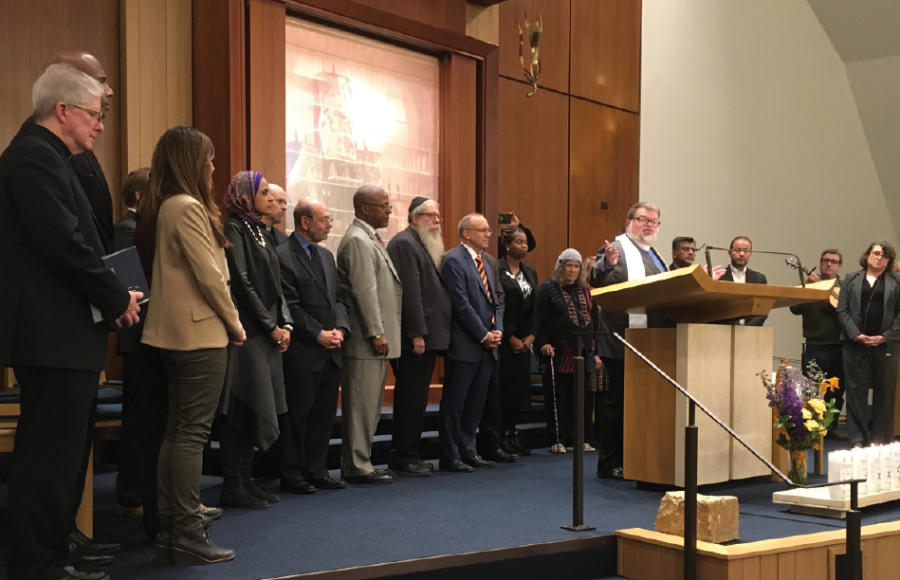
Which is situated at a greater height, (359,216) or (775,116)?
(775,116)

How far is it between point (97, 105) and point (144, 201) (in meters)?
0.53

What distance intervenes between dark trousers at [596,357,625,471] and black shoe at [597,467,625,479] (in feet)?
0.04

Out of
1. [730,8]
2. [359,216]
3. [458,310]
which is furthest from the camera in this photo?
[730,8]

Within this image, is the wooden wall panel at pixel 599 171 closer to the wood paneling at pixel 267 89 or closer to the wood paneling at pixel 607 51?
the wood paneling at pixel 607 51

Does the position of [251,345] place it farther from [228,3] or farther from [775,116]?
[775,116]

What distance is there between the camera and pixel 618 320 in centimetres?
528

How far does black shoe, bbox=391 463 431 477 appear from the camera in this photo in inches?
200

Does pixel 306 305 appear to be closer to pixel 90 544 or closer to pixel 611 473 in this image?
pixel 90 544

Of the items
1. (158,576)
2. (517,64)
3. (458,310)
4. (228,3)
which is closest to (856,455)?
(458,310)

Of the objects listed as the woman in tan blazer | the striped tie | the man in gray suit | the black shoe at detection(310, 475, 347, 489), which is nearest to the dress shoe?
the man in gray suit

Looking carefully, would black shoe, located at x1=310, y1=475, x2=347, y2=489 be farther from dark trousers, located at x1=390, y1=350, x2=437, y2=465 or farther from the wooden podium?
the wooden podium

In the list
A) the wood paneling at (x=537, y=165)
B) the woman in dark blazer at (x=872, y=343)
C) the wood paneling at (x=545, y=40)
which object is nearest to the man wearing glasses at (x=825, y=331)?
the woman in dark blazer at (x=872, y=343)

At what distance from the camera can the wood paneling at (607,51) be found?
29.0 ft

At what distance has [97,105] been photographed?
275 centimetres
